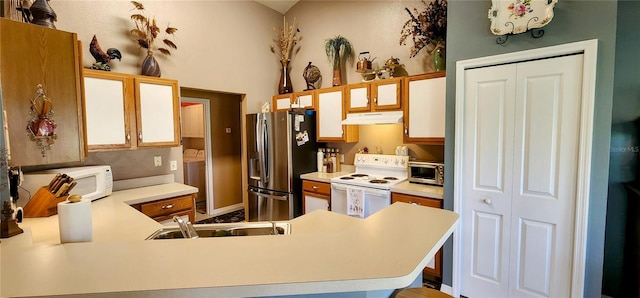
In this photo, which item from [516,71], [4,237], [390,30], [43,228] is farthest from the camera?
[390,30]

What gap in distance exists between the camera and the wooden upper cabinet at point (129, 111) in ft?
8.00

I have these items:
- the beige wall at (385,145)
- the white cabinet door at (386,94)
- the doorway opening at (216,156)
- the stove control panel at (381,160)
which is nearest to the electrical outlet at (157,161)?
the doorway opening at (216,156)

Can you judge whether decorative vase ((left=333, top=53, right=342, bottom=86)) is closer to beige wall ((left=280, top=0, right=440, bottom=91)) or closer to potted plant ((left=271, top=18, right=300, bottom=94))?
Result: beige wall ((left=280, top=0, right=440, bottom=91))

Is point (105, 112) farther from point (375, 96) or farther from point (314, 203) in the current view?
point (375, 96)

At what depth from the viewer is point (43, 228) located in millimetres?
1686

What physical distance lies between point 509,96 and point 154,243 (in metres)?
2.39

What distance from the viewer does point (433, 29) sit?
2.83m

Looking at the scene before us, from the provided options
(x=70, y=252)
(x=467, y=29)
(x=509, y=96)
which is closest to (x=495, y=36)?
(x=467, y=29)

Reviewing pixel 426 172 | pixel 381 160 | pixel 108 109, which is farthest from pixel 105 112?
pixel 426 172

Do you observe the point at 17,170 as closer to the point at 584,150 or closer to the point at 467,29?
the point at 467,29

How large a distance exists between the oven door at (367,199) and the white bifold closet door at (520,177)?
75cm

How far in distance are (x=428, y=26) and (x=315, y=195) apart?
226cm

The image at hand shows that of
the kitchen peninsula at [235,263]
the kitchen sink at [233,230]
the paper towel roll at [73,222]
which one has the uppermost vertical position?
the paper towel roll at [73,222]

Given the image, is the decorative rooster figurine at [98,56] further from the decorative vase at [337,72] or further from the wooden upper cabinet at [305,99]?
the decorative vase at [337,72]
